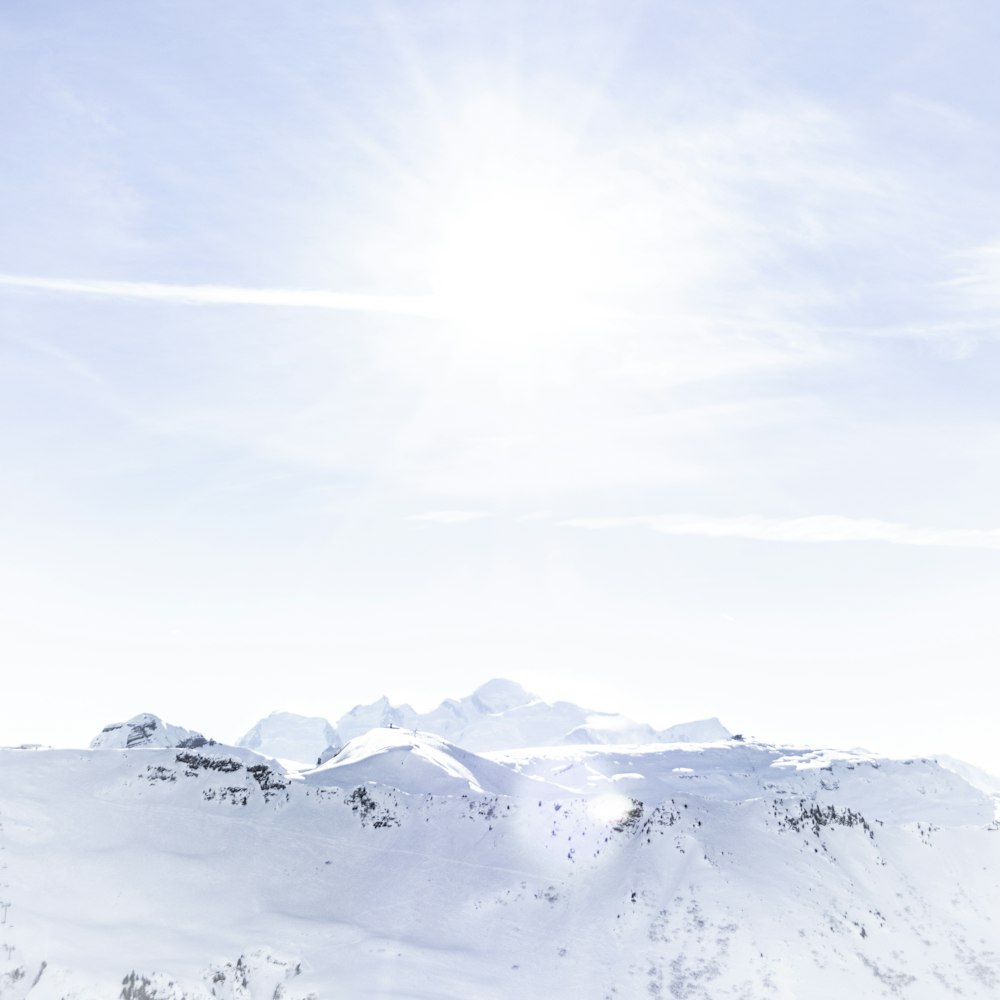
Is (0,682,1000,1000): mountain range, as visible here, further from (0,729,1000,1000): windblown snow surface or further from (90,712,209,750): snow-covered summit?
(90,712,209,750): snow-covered summit

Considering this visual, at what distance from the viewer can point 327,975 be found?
25781mm

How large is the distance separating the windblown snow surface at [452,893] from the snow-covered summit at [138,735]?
4701cm

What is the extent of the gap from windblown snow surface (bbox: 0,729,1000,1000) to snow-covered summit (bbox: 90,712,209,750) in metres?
47.0

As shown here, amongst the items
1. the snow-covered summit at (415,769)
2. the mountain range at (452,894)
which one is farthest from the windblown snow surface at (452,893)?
the snow-covered summit at (415,769)

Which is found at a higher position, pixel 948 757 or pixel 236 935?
pixel 948 757

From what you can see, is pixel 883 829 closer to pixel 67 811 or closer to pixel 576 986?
pixel 576 986

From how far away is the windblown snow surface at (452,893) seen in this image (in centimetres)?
2559

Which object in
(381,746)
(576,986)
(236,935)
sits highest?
(381,746)

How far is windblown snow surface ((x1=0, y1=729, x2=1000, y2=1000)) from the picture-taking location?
2559 cm

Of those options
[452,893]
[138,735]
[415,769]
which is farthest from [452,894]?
[138,735]

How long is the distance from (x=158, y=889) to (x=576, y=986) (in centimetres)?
1500

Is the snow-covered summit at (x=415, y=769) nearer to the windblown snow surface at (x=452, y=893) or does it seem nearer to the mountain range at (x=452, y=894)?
the windblown snow surface at (x=452, y=893)

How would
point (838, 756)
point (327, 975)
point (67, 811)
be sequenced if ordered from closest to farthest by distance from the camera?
point (327, 975), point (67, 811), point (838, 756)

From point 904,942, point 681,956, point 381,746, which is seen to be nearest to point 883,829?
point 904,942
